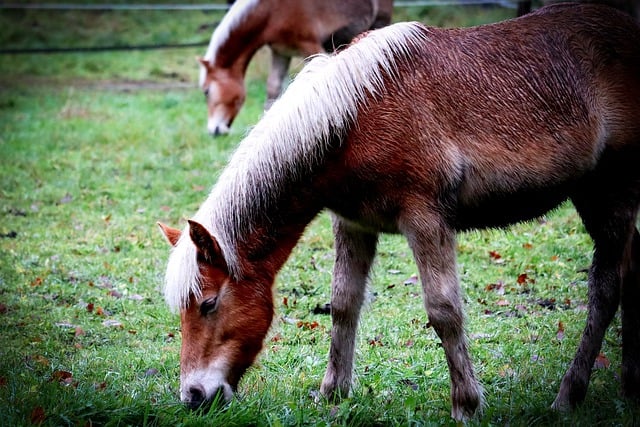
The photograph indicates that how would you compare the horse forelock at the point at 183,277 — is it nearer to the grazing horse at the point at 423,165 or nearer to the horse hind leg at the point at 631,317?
the grazing horse at the point at 423,165

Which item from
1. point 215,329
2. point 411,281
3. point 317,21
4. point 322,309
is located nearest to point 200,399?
point 215,329

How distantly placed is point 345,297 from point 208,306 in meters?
0.87

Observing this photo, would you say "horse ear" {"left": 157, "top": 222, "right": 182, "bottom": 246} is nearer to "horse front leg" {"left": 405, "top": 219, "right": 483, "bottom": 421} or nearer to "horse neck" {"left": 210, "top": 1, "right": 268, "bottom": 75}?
"horse front leg" {"left": 405, "top": 219, "right": 483, "bottom": 421}

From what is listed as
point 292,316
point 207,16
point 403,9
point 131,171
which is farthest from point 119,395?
point 207,16

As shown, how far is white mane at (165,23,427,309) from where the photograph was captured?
3.97 metres

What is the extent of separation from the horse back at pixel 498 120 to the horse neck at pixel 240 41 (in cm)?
651

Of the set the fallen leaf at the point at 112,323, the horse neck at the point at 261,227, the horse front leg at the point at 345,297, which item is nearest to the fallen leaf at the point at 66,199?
the fallen leaf at the point at 112,323

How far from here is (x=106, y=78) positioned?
1656 centimetres

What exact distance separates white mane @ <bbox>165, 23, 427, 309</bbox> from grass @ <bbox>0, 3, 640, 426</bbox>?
643mm

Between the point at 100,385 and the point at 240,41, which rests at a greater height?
the point at 100,385

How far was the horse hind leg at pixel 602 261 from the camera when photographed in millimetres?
4438

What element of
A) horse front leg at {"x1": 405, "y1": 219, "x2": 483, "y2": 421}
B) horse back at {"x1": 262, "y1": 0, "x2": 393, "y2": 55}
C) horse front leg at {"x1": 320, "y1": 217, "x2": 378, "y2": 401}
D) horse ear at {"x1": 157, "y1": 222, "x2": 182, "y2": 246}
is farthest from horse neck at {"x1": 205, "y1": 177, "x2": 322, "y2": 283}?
horse back at {"x1": 262, "y1": 0, "x2": 393, "y2": 55}

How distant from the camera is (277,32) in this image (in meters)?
10.7

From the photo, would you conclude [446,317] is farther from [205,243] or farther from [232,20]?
[232,20]
